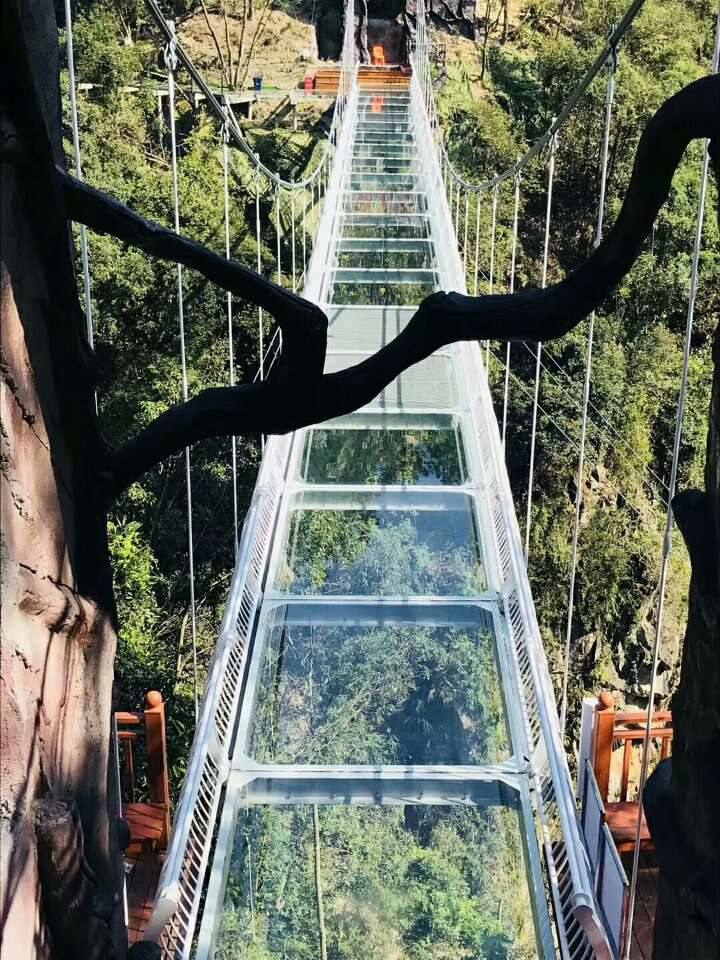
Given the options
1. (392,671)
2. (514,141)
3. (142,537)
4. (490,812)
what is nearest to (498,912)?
(490,812)

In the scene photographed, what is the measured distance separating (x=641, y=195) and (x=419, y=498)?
7.02 ft

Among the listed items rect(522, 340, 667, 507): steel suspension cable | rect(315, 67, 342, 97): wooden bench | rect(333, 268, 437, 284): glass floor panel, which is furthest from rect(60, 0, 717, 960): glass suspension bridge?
rect(315, 67, 342, 97): wooden bench

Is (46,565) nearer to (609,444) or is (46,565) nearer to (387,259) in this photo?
(387,259)

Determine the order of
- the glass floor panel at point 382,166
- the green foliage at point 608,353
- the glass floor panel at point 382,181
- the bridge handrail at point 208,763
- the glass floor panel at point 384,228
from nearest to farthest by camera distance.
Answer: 1. the bridge handrail at point 208,763
2. the glass floor panel at point 384,228
3. the green foliage at point 608,353
4. the glass floor panel at point 382,181
5. the glass floor panel at point 382,166

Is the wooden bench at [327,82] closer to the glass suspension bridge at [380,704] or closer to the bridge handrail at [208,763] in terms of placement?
the glass suspension bridge at [380,704]

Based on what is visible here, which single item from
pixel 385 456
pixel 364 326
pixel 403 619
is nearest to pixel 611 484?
pixel 364 326

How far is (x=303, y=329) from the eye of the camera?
687mm

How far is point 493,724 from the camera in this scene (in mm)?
1723

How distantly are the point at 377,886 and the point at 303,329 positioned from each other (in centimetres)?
94

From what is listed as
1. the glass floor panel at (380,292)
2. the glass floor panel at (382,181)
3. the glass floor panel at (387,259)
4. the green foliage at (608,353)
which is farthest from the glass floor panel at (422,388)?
the glass floor panel at (382,181)

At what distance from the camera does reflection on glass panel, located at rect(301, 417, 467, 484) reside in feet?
9.50

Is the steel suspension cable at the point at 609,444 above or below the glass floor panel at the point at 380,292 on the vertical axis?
below

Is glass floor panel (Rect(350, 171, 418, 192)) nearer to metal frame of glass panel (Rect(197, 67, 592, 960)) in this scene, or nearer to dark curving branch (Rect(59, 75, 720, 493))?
metal frame of glass panel (Rect(197, 67, 592, 960))

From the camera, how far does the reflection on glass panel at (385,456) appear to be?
114 inches
